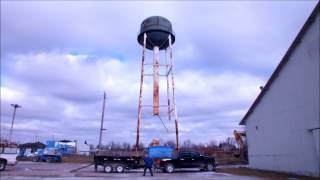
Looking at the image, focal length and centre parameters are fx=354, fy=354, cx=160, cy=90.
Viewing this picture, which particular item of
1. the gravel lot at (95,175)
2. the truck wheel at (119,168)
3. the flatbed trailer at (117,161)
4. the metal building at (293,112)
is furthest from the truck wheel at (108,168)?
the metal building at (293,112)

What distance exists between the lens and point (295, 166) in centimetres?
2341

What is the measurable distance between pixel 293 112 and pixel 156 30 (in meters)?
18.8

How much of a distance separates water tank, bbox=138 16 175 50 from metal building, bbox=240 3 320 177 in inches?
535

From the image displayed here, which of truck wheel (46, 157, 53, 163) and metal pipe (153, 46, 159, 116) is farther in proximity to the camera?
truck wheel (46, 157, 53, 163)

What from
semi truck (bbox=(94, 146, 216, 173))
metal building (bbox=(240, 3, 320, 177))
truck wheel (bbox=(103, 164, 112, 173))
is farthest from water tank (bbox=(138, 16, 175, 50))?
truck wheel (bbox=(103, 164, 112, 173))

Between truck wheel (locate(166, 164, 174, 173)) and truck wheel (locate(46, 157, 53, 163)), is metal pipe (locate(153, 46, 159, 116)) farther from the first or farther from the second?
truck wheel (locate(46, 157, 53, 163))

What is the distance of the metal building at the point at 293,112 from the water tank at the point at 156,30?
535 inches

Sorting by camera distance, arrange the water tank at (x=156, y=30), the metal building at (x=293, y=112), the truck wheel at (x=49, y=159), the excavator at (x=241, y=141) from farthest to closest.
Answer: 1. the truck wheel at (x=49, y=159)
2. the excavator at (x=241, y=141)
3. the water tank at (x=156, y=30)
4. the metal building at (x=293, y=112)

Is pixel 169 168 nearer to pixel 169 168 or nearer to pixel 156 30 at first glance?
pixel 169 168

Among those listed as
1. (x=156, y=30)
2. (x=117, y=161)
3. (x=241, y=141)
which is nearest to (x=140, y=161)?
(x=117, y=161)

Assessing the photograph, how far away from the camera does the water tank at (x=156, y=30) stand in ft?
124

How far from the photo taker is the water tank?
37.8 meters

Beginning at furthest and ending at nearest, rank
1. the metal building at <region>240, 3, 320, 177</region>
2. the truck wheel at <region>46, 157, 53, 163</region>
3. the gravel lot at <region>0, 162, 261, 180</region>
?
the truck wheel at <region>46, 157, 53, 163</region>
the gravel lot at <region>0, 162, 261, 180</region>
the metal building at <region>240, 3, 320, 177</region>

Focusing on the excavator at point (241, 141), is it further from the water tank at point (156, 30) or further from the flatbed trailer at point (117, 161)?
the flatbed trailer at point (117, 161)
